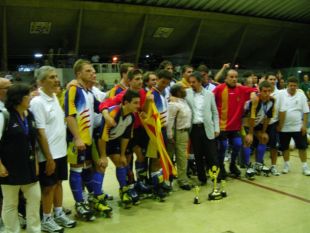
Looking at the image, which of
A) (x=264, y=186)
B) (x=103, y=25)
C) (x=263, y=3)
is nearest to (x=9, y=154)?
(x=264, y=186)

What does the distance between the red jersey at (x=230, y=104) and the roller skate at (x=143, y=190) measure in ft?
5.05

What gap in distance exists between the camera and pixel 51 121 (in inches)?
138

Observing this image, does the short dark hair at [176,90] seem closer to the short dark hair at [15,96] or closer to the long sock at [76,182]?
the long sock at [76,182]

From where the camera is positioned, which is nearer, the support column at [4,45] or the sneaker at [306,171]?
the sneaker at [306,171]

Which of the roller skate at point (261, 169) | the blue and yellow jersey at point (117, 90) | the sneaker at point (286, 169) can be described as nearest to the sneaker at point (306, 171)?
the sneaker at point (286, 169)

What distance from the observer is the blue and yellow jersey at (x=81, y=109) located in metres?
3.80

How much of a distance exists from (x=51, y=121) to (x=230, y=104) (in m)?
2.89

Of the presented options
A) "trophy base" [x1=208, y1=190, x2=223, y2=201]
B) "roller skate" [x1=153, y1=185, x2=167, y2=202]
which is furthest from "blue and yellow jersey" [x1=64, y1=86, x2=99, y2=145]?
"trophy base" [x1=208, y1=190, x2=223, y2=201]

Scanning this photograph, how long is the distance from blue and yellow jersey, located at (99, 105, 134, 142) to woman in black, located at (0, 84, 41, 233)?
38.7 inches

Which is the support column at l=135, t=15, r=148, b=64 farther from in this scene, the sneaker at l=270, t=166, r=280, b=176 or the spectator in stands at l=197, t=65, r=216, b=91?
the sneaker at l=270, t=166, r=280, b=176

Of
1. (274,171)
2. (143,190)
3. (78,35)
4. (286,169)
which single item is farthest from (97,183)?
(78,35)

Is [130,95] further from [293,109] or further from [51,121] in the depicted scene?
[293,109]

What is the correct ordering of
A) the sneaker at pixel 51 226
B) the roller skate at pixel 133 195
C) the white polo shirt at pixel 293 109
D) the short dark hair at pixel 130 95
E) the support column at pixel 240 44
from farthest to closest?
1. the support column at pixel 240 44
2. the white polo shirt at pixel 293 109
3. the roller skate at pixel 133 195
4. the short dark hair at pixel 130 95
5. the sneaker at pixel 51 226

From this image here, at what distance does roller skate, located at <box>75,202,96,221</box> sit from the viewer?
12.7ft
